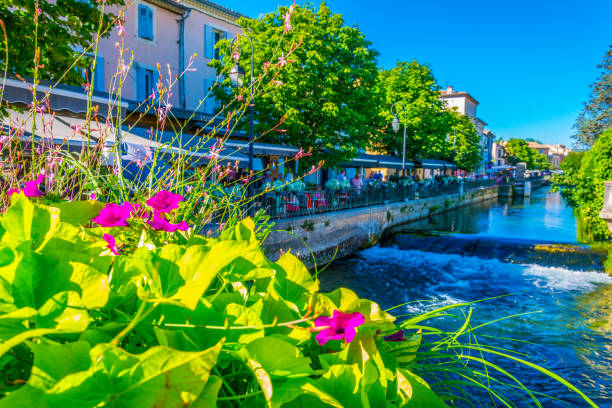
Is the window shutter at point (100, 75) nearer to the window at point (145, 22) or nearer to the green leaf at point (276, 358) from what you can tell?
the window at point (145, 22)

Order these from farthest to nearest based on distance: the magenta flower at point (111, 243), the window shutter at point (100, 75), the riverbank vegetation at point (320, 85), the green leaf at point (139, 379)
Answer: the window shutter at point (100, 75) → the riverbank vegetation at point (320, 85) → the magenta flower at point (111, 243) → the green leaf at point (139, 379)

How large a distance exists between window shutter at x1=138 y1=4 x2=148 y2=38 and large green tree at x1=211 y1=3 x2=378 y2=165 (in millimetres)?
4327

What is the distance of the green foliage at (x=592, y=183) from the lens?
590 inches

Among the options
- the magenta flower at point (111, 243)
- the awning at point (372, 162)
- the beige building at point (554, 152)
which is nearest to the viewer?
the magenta flower at point (111, 243)

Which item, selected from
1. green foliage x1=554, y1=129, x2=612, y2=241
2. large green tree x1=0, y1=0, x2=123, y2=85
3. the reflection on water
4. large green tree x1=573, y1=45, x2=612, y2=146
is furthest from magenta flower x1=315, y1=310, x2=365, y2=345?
large green tree x1=573, y1=45, x2=612, y2=146

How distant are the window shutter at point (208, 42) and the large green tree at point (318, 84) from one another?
4.31 metres

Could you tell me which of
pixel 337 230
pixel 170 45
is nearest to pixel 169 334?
pixel 337 230

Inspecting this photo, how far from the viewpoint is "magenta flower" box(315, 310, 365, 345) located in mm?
780

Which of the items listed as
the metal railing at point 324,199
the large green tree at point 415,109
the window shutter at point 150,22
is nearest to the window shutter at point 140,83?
the window shutter at point 150,22

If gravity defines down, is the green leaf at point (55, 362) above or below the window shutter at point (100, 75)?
below

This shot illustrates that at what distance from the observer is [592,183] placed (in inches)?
614

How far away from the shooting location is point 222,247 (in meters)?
0.70

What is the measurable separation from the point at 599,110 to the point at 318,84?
40.5 m

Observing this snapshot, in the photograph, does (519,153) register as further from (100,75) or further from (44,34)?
(44,34)
